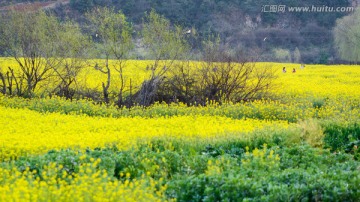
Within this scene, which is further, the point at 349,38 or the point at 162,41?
the point at 349,38

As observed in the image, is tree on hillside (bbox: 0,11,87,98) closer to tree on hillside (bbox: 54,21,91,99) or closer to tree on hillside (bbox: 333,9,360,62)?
tree on hillside (bbox: 54,21,91,99)

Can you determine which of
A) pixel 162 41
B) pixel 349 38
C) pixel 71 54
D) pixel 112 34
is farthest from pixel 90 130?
pixel 349 38

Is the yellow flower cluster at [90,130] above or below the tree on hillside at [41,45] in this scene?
below

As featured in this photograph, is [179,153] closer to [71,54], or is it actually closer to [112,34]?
[112,34]

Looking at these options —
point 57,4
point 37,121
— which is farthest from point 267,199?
point 57,4

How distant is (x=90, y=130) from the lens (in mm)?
15289

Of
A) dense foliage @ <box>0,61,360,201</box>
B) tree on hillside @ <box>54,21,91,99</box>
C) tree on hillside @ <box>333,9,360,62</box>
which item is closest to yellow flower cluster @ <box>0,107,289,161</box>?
dense foliage @ <box>0,61,360,201</box>

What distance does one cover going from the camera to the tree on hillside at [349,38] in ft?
168

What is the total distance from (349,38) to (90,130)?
4073 cm

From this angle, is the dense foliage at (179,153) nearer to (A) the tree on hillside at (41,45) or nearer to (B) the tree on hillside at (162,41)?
(A) the tree on hillside at (41,45)

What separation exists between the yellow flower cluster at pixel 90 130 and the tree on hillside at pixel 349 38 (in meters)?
37.1

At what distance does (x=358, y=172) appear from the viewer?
9.40 metres

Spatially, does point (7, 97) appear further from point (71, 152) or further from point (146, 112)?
point (71, 152)

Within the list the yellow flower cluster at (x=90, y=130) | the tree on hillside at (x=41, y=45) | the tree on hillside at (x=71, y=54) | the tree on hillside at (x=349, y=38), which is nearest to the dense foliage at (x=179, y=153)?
the yellow flower cluster at (x=90, y=130)
